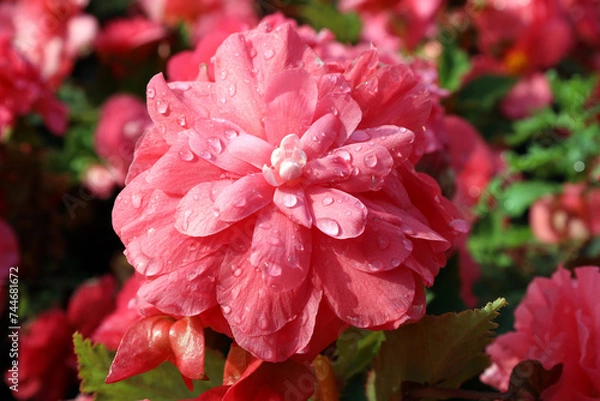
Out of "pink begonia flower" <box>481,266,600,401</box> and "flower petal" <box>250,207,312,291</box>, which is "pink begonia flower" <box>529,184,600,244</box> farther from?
"flower petal" <box>250,207,312,291</box>

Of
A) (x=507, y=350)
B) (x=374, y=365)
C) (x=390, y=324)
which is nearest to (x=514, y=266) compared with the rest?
(x=507, y=350)

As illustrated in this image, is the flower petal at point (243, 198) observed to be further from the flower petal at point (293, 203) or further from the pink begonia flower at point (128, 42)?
the pink begonia flower at point (128, 42)

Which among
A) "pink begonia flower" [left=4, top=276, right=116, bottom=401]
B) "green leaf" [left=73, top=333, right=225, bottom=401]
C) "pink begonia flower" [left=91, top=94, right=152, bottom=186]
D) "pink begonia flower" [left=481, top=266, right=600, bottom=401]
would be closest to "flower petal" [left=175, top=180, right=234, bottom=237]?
"green leaf" [left=73, top=333, right=225, bottom=401]

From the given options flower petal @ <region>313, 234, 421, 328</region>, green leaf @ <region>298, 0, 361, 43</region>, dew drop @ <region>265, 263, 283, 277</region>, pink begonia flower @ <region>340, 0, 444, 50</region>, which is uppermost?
dew drop @ <region>265, 263, 283, 277</region>

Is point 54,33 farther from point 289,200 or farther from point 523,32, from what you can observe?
point 289,200

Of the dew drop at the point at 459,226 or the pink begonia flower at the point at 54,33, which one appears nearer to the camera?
the dew drop at the point at 459,226

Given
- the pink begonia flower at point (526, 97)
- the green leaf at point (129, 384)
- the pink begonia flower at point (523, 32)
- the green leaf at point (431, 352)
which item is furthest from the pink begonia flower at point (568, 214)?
the green leaf at point (129, 384)
